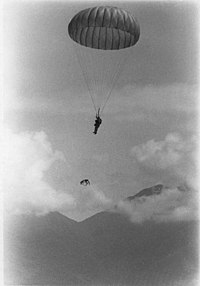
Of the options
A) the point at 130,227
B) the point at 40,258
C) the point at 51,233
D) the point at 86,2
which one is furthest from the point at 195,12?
the point at 51,233

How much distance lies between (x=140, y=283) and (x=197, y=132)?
209ft

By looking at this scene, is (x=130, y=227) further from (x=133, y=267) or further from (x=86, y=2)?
(x=86, y=2)

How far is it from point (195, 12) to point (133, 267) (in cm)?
9238

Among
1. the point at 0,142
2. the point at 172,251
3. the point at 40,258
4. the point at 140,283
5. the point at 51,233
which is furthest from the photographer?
the point at 51,233

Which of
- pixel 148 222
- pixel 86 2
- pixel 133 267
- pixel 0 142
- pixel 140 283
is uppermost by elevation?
pixel 148 222

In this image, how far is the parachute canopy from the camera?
20.4 metres

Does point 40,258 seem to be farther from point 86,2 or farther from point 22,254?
point 86,2

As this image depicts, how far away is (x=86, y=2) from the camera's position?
84.9 ft

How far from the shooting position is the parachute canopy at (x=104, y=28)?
2044cm

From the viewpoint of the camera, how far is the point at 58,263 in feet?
366

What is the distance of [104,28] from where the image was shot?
70.1 feet

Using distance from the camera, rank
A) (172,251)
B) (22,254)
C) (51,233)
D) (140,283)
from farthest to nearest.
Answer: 1. (51,233)
2. (172,251)
3. (22,254)
4. (140,283)

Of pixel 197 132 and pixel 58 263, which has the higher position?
pixel 58 263

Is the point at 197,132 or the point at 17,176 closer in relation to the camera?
the point at 197,132
